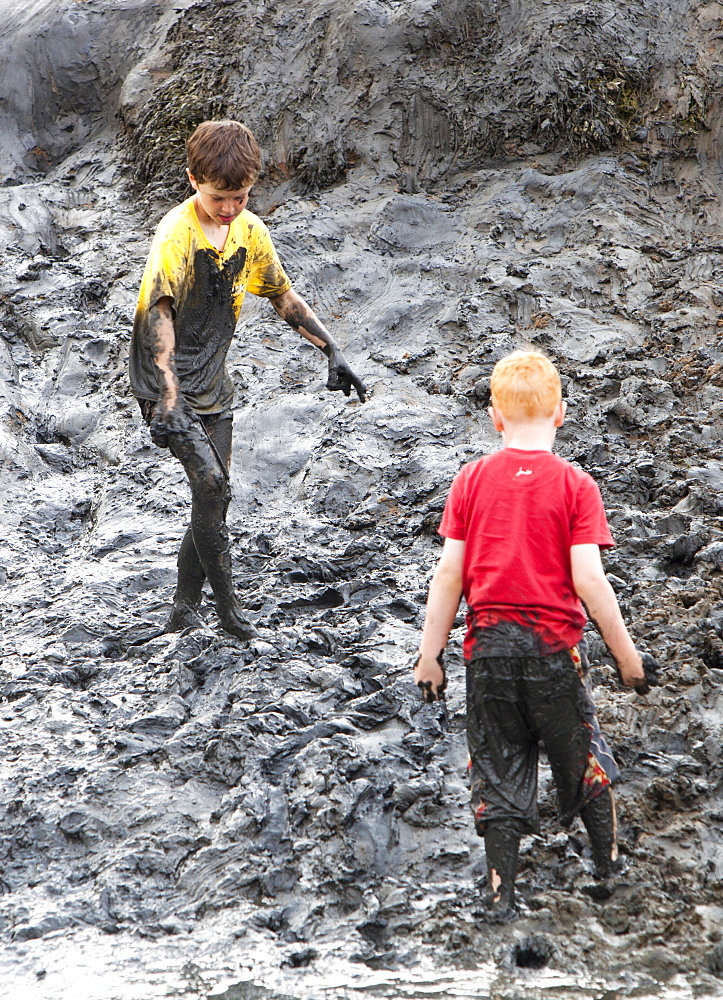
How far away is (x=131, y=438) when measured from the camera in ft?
21.0

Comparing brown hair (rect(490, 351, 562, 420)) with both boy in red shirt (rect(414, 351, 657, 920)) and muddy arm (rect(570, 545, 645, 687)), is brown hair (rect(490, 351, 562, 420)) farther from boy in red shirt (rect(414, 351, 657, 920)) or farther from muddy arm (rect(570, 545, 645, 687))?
muddy arm (rect(570, 545, 645, 687))

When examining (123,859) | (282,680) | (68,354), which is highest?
(68,354)

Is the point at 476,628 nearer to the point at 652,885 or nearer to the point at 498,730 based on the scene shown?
the point at 498,730

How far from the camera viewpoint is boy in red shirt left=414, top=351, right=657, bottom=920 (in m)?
2.71

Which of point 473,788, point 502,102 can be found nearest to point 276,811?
point 473,788

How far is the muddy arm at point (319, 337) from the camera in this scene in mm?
4406

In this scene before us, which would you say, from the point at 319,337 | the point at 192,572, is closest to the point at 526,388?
the point at 319,337

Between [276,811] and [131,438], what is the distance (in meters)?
3.54

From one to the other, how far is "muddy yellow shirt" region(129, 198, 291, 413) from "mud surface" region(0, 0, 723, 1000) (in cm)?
113

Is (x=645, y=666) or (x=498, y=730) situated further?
(x=645, y=666)

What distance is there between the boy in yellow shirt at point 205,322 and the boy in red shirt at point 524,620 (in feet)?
4.99

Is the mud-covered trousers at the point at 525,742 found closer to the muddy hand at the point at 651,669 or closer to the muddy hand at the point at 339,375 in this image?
the muddy hand at the point at 651,669

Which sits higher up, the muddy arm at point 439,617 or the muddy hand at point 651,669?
the muddy arm at point 439,617

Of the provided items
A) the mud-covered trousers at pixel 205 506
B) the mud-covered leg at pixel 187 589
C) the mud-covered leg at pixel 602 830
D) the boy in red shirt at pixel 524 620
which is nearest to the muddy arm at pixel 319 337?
the mud-covered trousers at pixel 205 506
